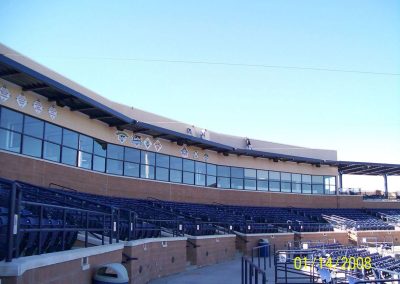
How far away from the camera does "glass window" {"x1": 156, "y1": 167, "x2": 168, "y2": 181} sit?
27897 millimetres

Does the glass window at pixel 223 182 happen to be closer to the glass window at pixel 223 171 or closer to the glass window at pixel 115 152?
the glass window at pixel 223 171

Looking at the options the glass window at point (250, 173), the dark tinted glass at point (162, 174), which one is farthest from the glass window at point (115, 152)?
the glass window at point (250, 173)

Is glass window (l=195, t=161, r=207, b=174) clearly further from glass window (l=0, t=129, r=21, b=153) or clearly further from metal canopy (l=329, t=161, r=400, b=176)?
glass window (l=0, t=129, r=21, b=153)

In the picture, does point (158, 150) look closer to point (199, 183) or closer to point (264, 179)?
point (199, 183)

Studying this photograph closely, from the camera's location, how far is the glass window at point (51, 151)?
1877cm

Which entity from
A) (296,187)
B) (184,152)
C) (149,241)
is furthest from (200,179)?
(149,241)

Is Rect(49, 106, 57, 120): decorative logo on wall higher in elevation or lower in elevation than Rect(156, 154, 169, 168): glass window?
higher

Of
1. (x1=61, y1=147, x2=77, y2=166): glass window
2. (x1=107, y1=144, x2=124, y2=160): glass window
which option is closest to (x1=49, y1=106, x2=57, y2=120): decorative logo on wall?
(x1=61, y1=147, x2=77, y2=166): glass window

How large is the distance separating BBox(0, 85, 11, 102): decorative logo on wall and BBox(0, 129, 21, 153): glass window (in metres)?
1.09

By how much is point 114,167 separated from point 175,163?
5.79 m

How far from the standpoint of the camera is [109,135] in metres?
24.1

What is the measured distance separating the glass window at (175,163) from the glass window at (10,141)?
12.9 meters

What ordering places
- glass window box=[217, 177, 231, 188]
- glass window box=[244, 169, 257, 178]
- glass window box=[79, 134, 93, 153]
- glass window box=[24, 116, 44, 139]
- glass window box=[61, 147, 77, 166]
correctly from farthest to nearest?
1. glass window box=[244, 169, 257, 178]
2. glass window box=[217, 177, 231, 188]
3. glass window box=[79, 134, 93, 153]
4. glass window box=[61, 147, 77, 166]
5. glass window box=[24, 116, 44, 139]

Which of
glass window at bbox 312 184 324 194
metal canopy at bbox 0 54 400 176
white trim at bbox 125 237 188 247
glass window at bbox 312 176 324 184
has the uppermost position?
metal canopy at bbox 0 54 400 176
